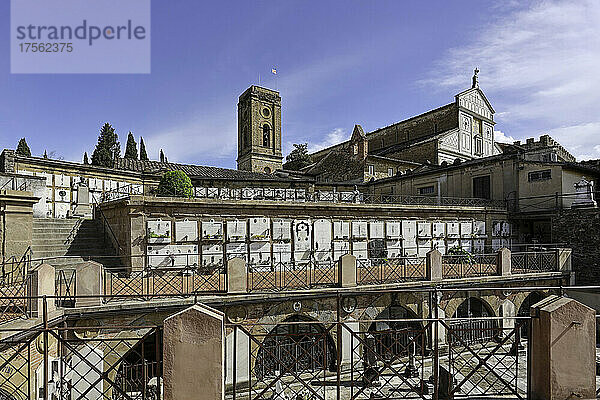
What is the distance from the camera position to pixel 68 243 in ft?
46.5

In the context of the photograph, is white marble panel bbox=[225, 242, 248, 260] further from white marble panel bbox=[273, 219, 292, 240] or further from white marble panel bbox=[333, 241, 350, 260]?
white marble panel bbox=[333, 241, 350, 260]

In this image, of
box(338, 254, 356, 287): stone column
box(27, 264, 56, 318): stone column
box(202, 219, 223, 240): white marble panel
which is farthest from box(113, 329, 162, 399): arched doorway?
box(338, 254, 356, 287): stone column

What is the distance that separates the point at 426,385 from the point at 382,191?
18978mm

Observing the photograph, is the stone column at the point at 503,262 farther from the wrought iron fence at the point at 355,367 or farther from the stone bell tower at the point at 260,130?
the stone bell tower at the point at 260,130

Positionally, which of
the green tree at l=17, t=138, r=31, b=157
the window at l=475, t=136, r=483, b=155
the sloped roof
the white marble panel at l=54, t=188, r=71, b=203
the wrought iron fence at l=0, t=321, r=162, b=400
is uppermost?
the green tree at l=17, t=138, r=31, b=157

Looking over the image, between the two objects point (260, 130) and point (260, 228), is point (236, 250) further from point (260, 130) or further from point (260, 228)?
point (260, 130)

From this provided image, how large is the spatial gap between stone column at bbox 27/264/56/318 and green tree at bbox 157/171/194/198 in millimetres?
7499

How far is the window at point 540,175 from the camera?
19691 millimetres

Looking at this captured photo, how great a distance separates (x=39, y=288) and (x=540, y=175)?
77.0 feet

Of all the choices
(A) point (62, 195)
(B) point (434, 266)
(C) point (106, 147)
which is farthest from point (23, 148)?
(B) point (434, 266)

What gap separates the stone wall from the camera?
17.5 metres

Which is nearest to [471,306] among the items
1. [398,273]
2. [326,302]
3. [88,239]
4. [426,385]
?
[398,273]

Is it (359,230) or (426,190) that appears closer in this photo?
(359,230)

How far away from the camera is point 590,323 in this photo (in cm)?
379
